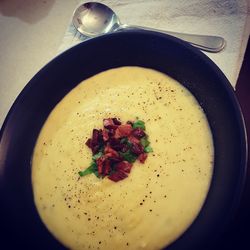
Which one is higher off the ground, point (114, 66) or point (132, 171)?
point (114, 66)

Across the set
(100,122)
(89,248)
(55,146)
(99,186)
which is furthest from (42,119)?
(89,248)

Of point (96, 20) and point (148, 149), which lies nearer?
point (148, 149)

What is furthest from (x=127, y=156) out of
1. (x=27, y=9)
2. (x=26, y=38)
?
(x=27, y=9)

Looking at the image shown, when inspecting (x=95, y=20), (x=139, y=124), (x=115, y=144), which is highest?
(x=95, y=20)

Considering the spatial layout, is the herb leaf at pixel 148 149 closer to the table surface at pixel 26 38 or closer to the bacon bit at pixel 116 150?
the bacon bit at pixel 116 150

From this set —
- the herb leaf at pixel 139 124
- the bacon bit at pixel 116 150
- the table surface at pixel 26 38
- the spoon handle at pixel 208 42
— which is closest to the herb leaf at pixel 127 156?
the bacon bit at pixel 116 150

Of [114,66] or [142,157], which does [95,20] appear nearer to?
[114,66]
